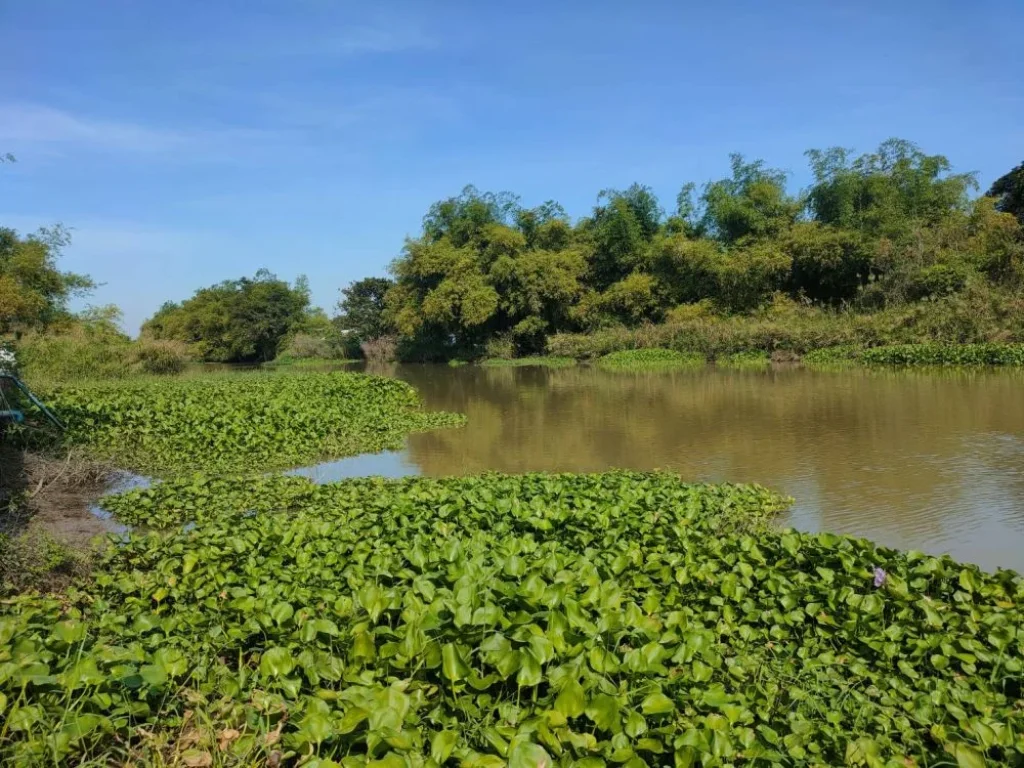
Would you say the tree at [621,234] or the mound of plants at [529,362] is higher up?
the tree at [621,234]

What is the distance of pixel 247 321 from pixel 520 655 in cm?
4819

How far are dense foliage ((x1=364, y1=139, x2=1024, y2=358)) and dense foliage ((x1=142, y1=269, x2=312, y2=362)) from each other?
11.1 meters

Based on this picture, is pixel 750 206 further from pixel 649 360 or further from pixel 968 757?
pixel 968 757

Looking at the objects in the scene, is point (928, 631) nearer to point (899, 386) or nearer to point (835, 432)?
point (835, 432)

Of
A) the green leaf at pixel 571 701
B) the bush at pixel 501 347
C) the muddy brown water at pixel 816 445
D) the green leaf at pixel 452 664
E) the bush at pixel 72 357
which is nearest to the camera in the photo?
the green leaf at pixel 571 701

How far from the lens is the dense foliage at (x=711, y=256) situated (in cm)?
2694

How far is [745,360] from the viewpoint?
27.2 meters

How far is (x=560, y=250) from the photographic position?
37.6m

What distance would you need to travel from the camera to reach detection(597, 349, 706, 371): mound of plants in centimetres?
2812

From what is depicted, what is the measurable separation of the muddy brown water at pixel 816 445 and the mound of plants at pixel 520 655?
2.73 meters

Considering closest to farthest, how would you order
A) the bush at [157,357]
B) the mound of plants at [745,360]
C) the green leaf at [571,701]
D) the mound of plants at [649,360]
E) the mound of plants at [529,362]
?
the green leaf at [571,701] → the mound of plants at [745,360] → the bush at [157,357] → the mound of plants at [649,360] → the mound of plants at [529,362]

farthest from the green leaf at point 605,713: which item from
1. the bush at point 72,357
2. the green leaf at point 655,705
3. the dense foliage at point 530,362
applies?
the dense foliage at point 530,362

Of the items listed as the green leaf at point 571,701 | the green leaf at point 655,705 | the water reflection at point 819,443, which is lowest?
the water reflection at point 819,443

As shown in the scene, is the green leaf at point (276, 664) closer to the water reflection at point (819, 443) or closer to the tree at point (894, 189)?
the water reflection at point (819, 443)
